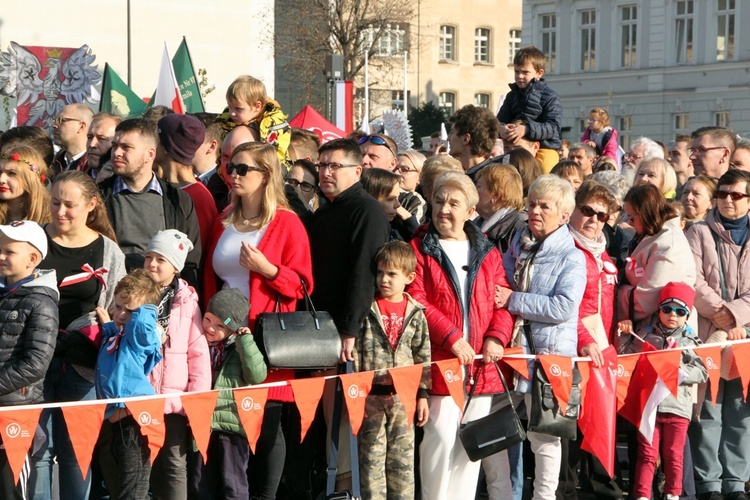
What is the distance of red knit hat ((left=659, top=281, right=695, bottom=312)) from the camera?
26.5 feet

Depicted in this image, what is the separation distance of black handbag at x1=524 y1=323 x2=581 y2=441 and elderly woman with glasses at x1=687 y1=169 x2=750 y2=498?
50.5 inches

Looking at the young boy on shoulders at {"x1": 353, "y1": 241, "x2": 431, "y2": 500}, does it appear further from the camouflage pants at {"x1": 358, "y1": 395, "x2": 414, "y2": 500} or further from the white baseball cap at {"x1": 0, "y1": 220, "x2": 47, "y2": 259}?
the white baseball cap at {"x1": 0, "y1": 220, "x2": 47, "y2": 259}

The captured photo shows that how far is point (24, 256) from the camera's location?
6.49 meters

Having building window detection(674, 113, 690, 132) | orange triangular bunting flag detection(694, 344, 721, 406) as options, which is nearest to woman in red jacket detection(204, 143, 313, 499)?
orange triangular bunting flag detection(694, 344, 721, 406)

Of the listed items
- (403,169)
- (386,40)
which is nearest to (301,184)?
(403,169)

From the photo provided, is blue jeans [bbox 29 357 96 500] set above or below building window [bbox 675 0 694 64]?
below

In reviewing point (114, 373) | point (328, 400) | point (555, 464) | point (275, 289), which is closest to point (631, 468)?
point (555, 464)

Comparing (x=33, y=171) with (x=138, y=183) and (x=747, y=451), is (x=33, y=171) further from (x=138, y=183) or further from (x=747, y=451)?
(x=747, y=451)

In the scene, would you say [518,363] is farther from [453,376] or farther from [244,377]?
[244,377]

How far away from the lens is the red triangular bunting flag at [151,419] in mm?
6477

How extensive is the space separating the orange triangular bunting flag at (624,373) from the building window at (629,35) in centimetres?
5133

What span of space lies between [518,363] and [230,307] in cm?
184

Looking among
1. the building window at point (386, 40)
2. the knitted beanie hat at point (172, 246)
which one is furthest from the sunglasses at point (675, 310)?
the building window at point (386, 40)

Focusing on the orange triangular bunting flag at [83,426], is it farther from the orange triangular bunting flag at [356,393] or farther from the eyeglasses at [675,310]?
the eyeglasses at [675,310]
